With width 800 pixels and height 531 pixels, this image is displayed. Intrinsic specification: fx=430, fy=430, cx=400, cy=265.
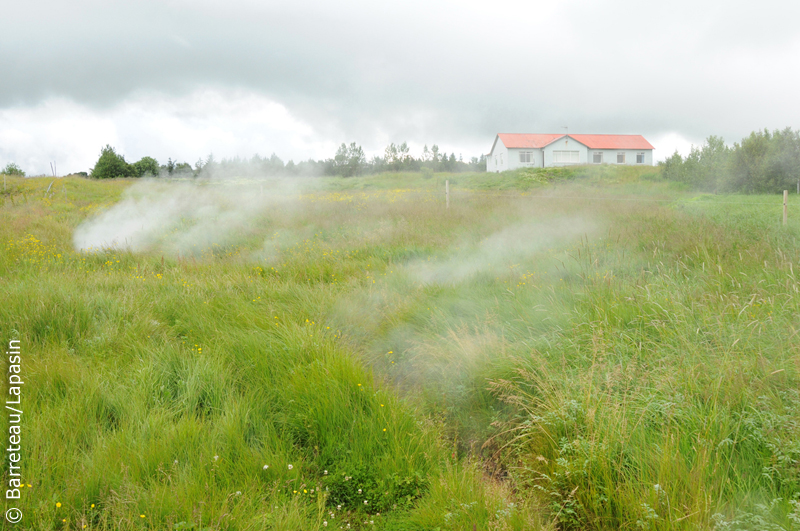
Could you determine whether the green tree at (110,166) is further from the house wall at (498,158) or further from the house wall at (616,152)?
the house wall at (616,152)

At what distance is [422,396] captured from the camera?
12.0 ft

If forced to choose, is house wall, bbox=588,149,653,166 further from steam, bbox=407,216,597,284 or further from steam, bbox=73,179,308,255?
steam, bbox=407,216,597,284

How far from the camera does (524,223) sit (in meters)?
10.7

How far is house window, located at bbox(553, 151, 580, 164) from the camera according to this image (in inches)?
1727

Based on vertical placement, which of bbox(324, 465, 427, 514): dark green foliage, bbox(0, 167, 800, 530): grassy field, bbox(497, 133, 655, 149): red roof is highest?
bbox(497, 133, 655, 149): red roof

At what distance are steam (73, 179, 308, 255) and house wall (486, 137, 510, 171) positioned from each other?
3057cm

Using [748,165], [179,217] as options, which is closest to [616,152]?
[748,165]

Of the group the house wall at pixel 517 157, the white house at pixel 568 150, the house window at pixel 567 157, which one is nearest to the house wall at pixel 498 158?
the white house at pixel 568 150

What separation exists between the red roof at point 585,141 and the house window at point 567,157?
1403mm

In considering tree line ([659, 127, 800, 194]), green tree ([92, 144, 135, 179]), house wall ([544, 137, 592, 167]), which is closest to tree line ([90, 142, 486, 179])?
green tree ([92, 144, 135, 179])

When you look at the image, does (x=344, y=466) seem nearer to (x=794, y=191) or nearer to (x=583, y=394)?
(x=583, y=394)

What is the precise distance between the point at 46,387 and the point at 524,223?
31.4ft

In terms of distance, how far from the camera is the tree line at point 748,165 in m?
19.8

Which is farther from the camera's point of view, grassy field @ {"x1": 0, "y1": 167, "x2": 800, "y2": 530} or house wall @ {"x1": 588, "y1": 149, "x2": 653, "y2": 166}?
house wall @ {"x1": 588, "y1": 149, "x2": 653, "y2": 166}
